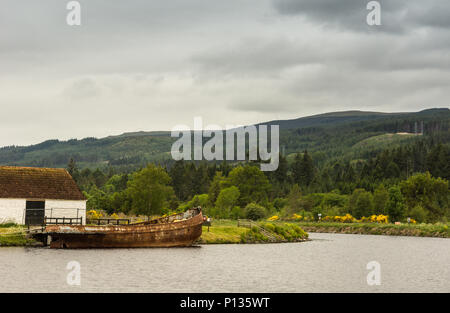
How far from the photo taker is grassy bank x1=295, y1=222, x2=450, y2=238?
103 metres

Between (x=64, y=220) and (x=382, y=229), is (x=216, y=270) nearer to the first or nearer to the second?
(x=64, y=220)

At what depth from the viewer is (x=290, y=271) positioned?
46.0m

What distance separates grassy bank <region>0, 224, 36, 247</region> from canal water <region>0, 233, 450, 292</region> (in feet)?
9.23

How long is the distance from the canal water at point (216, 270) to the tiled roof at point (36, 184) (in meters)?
10.2

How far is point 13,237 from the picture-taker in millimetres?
56594

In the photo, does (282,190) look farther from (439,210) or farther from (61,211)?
(61,211)

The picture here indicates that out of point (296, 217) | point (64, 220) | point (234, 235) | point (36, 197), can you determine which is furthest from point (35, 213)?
point (296, 217)

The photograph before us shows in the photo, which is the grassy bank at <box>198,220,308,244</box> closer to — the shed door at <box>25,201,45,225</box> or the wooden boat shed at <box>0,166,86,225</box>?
the wooden boat shed at <box>0,166,86,225</box>

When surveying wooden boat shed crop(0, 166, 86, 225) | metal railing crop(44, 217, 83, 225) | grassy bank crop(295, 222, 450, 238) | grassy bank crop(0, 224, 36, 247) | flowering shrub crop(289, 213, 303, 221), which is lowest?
grassy bank crop(295, 222, 450, 238)

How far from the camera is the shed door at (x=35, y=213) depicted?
62375mm

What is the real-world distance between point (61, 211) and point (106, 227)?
8290mm

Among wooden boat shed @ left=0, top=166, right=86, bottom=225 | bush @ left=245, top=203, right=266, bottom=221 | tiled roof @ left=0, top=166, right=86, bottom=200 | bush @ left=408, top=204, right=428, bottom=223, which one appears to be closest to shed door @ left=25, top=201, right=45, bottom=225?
wooden boat shed @ left=0, top=166, right=86, bottom=225

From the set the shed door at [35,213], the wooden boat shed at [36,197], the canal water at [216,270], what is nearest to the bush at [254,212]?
the canal water at [216,270]

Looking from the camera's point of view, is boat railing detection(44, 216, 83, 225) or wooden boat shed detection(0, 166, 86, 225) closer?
boat railing detection(44, 216, 83, 225)
